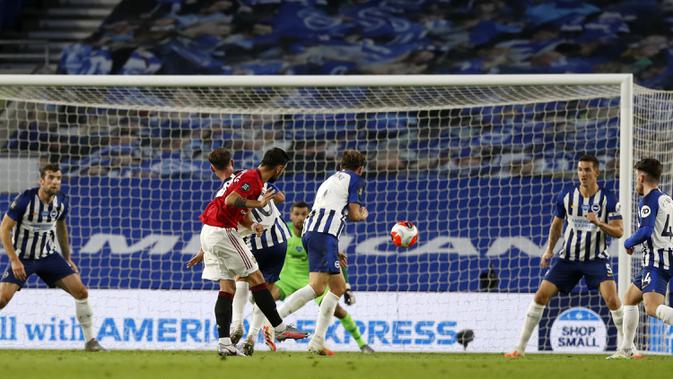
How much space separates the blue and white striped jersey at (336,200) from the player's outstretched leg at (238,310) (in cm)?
77

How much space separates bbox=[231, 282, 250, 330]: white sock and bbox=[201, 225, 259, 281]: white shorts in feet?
1.83

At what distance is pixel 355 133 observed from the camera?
16.1 metres

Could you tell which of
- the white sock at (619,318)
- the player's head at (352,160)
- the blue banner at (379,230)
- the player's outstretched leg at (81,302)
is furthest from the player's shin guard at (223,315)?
the blue banner at (379,230)

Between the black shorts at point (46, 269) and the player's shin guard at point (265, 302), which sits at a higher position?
the black shorts at point (46, 269)

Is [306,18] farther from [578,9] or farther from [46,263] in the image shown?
[46,263]

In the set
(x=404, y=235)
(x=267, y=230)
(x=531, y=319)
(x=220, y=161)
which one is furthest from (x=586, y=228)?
(x=220, y=161)

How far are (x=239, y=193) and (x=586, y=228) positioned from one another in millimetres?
3081

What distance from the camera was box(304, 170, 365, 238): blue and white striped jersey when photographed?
1007 centimetres

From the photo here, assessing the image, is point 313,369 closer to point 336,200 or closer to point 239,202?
point 239,202

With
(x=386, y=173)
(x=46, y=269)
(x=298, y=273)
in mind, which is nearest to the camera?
(x=46, y=269)

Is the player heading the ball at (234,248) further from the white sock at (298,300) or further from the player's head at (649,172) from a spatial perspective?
the player's head at (649,172)

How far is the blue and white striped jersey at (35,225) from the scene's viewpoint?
11.0m

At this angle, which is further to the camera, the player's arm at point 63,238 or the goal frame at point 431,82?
the goal frame at point 431,82

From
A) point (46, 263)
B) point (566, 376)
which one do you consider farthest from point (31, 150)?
point (566, 376)
